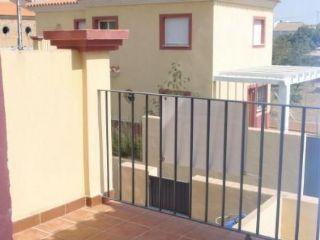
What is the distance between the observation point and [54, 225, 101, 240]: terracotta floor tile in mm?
3441

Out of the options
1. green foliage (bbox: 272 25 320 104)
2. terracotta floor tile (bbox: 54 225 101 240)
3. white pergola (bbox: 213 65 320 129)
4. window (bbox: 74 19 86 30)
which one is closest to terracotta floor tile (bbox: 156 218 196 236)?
terracotta floor tile (bbox: 54 225 101 240)

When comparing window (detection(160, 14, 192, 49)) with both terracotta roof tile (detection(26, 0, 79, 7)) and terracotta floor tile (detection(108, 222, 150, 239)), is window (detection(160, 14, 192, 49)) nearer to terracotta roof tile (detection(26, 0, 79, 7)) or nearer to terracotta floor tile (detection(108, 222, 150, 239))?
terracotta roof tile (detection(26, 0, 79, 7))

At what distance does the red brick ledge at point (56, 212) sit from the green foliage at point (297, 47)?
26694 mm

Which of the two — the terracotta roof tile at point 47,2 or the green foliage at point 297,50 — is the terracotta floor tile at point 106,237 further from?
the green foliage at point 297,50

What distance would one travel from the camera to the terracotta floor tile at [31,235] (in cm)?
341

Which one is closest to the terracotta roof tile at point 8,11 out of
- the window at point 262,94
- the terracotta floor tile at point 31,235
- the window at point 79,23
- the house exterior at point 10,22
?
the house exterior at point 10,22

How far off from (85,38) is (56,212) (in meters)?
1.48

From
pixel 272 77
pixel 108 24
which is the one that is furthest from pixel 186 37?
pixel 108 24

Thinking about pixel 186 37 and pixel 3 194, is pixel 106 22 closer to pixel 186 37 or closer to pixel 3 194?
pixel 186 37

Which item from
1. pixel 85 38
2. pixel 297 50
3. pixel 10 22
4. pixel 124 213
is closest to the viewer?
pixel 85 38

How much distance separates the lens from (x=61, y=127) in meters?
3.74

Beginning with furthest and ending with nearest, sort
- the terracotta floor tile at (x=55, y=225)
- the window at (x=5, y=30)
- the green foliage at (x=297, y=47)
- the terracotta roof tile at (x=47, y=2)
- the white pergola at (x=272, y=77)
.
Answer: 1. the green foliage at (x=297, y=47)
2. the window at (x=5, y=30)
3. the terracotta roof tile at (x=47, y=2)
4. the white pergola at (x=272, y=77)
5. the terracotta floor tile at (x=55, y=225)

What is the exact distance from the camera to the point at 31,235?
346 cm

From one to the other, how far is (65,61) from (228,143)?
1.51m
